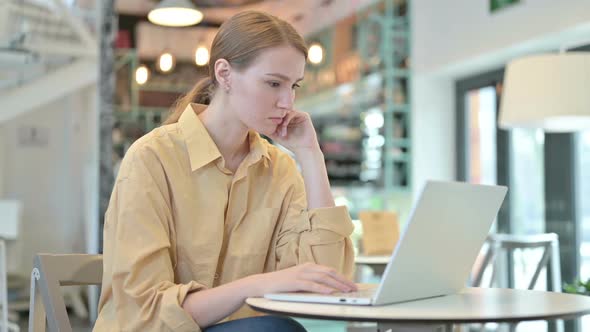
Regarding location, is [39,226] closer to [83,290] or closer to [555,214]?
[83,290]

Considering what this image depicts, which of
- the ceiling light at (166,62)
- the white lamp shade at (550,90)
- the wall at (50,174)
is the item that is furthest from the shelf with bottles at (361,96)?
the white lamp shade at (550,90)

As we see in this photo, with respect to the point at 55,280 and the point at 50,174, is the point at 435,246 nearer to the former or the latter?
the point at 55,280

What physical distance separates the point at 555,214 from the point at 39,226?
438 centimetres

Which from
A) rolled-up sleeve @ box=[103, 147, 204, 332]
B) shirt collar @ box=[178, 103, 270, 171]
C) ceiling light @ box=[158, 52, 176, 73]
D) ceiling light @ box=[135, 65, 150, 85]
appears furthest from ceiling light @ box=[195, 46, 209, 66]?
rolled-up sleeve @ box=[103, 147, 204, 332]

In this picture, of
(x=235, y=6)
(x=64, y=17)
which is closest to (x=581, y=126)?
(x=235, y=6)

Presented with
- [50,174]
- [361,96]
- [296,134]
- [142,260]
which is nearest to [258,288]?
[142,260]

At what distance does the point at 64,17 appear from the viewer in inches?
250

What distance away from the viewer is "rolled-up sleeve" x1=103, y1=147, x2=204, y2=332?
1.57 m

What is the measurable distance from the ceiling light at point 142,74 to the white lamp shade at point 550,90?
102 inches

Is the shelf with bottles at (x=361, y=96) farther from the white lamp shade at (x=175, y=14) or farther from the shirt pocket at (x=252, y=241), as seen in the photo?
the shirt pocket at (x=252, y=241)

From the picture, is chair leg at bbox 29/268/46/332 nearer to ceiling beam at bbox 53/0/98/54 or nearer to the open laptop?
the open laptop

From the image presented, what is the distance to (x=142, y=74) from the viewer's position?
18.3 ft

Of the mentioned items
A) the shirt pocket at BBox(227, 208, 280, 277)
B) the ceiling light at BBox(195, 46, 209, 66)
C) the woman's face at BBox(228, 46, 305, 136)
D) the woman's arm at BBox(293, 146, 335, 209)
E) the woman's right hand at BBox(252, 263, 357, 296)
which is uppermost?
the ceiling light at BBox(195, 46, 209, 66)

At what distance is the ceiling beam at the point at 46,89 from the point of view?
21.4ft
